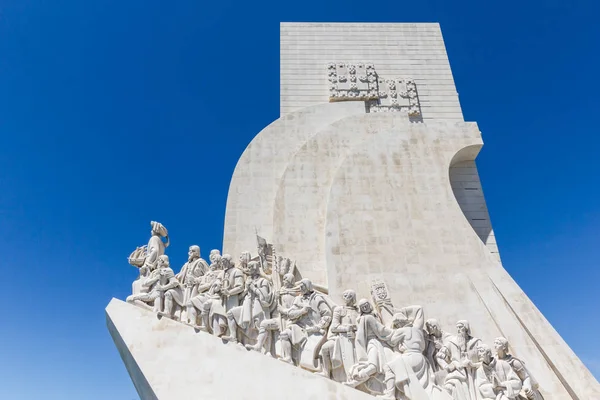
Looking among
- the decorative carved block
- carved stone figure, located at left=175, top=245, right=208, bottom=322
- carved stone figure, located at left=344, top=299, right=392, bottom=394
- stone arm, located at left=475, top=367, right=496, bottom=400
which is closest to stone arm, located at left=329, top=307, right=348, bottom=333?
carved stone figure, located at left=344, top=299, right=392, bottom=394

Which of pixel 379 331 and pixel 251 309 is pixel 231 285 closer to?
pixel 251 309

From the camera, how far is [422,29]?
12203 mm

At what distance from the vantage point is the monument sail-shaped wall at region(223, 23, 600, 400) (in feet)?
24.1

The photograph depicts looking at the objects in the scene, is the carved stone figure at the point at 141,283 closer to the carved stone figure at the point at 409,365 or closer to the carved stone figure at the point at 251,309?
the carved stone figure at the point at 251,309

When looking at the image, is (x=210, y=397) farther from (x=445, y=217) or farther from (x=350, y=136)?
(x=350, y=136)

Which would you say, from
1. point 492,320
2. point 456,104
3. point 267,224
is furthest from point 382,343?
point 456,104

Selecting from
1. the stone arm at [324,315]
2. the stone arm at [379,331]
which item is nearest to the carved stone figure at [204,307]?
the stone arm at [324,315]

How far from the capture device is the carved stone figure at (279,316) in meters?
6.14

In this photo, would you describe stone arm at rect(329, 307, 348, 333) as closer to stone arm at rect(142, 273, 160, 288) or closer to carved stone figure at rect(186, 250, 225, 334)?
carved stone figure at rect(186, 250, 225, 334)

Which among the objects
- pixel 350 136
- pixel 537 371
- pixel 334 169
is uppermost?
pixel 350 136

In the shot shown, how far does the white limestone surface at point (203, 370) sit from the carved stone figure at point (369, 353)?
30 cm

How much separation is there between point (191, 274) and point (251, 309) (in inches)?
53.5

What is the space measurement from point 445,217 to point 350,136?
9.41 feet

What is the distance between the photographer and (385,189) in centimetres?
866
